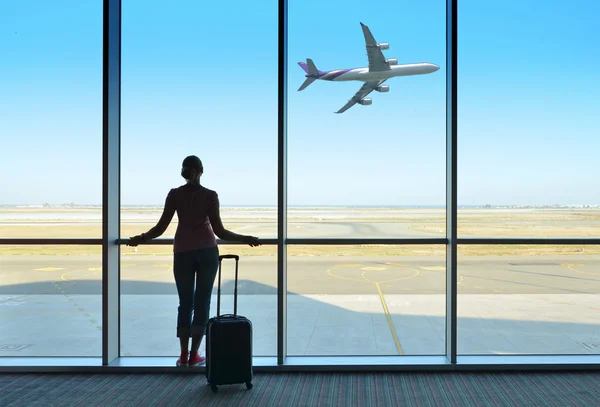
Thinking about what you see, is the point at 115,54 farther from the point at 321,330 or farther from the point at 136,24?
the point at 321,330

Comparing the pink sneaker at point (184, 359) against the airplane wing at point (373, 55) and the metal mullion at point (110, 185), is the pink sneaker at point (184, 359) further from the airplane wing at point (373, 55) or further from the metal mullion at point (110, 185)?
the airplane wing at point (373, 55)

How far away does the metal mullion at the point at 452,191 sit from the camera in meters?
3.08

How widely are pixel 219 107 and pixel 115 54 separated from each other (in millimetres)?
1154

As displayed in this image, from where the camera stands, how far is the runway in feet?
41.1

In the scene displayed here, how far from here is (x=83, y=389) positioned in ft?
9.11

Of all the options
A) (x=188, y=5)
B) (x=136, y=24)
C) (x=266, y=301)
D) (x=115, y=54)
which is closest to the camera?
(x=115, y=54)

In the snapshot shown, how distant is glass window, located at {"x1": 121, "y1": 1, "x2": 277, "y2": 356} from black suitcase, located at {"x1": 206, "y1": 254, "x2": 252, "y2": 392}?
2.36ft

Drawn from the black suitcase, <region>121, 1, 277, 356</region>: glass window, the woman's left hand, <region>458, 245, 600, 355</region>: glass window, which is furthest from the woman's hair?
<region>458, 245, 600, 355</region>: glass window

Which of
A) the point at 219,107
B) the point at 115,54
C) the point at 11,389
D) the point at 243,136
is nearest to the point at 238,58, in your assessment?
the point at 219,107

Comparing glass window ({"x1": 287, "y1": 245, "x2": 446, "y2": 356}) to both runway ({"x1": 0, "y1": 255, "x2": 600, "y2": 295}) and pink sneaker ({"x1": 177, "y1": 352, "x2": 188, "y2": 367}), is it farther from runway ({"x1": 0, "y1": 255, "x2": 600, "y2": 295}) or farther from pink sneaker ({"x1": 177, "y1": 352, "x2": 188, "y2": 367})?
pink sneaker ({"x1": 177, "y1": 352, "x2": 188, "y2": 367})

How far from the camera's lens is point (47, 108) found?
17.2 feet

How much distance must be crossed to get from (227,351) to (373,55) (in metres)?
3.33

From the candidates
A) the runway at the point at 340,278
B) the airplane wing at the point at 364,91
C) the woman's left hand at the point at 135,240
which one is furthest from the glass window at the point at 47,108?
the runway at the point at 340,278

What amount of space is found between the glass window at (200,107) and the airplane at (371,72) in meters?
0.51
